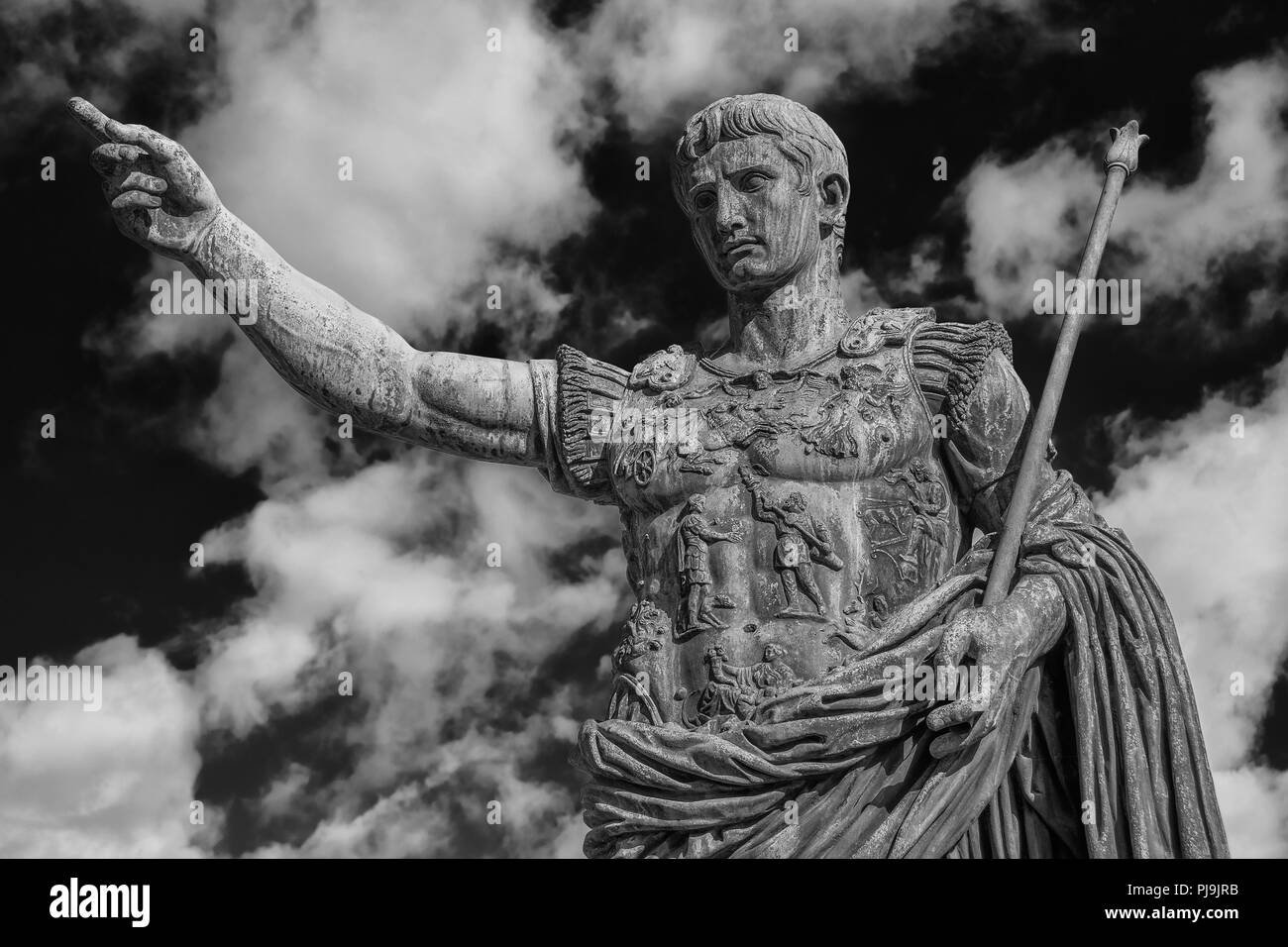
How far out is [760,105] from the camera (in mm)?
13945

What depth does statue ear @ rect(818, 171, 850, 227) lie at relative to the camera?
14.1 m

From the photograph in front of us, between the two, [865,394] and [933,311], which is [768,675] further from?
[933,311]

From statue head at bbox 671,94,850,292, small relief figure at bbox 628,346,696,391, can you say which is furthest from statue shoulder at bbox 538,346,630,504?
statue head at bbox 671,94,850,292

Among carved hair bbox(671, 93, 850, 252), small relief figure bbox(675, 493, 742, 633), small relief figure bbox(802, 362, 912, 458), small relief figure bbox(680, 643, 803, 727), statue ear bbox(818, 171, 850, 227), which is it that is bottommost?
small relief figure bbox(680, 643, 803, 727)

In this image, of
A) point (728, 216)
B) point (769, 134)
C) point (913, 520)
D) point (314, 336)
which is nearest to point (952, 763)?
point (913, 520)

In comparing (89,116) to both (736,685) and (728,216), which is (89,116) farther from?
(736,685)

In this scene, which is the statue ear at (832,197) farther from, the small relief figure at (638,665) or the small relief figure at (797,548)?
the small relief figure at (638,665)

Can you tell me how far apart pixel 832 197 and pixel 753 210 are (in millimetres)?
631

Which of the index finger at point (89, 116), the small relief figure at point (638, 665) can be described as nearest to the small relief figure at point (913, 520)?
the small relief figure at point (638, 665)

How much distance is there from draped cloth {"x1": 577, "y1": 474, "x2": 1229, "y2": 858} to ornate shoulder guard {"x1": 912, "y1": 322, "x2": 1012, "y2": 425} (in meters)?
1.13

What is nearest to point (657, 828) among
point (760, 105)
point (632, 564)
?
point (632, 564)

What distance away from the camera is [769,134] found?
13867 millimetres

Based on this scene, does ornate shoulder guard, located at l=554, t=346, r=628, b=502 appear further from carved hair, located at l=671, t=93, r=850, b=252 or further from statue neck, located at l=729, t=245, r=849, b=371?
carved hair, located at l=671, t=93, r=850, b=252

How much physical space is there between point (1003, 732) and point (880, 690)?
32.5 inches
